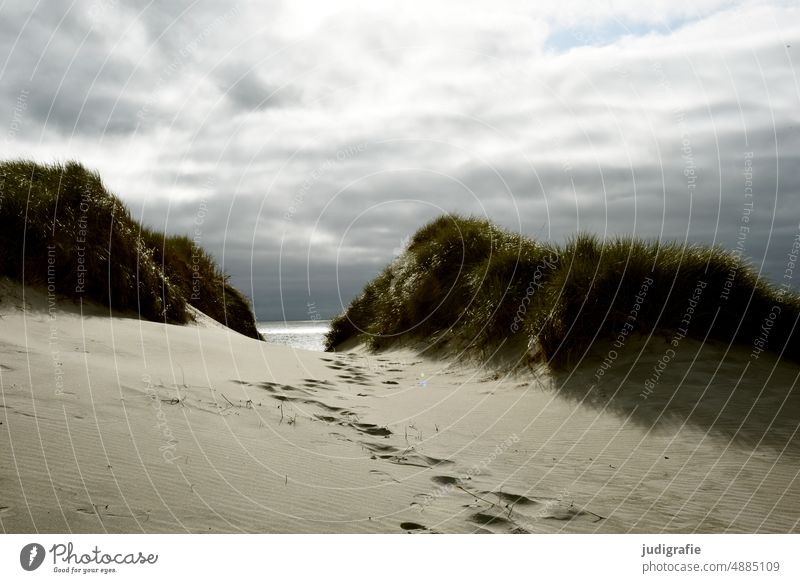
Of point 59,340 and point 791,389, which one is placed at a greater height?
point 59,340

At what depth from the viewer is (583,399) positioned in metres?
6.65

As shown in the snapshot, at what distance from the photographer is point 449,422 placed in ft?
20.6

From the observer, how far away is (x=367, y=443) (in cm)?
511

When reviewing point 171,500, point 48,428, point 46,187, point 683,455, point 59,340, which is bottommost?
point 683,455

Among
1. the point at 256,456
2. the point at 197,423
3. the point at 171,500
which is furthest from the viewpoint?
the point at 197,423

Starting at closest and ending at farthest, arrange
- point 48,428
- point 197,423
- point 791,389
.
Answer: point 48,428
point 197,423
point 791,389

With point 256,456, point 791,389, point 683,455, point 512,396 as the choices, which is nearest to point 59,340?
point 256,456

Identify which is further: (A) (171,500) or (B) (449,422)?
(B) (449,422)

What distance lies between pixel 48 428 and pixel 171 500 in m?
1.26

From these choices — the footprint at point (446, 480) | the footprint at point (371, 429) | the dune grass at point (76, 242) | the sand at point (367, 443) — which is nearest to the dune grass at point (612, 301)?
the sand at point (367, 443)

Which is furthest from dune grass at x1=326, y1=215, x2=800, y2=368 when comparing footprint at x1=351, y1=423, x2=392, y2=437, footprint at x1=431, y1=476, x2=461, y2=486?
footprint at x1=431, y1=476, x2=461, y2=486

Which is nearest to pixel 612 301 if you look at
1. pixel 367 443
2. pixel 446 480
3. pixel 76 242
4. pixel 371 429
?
pixel 371 429

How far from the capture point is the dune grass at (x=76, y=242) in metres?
8.40
